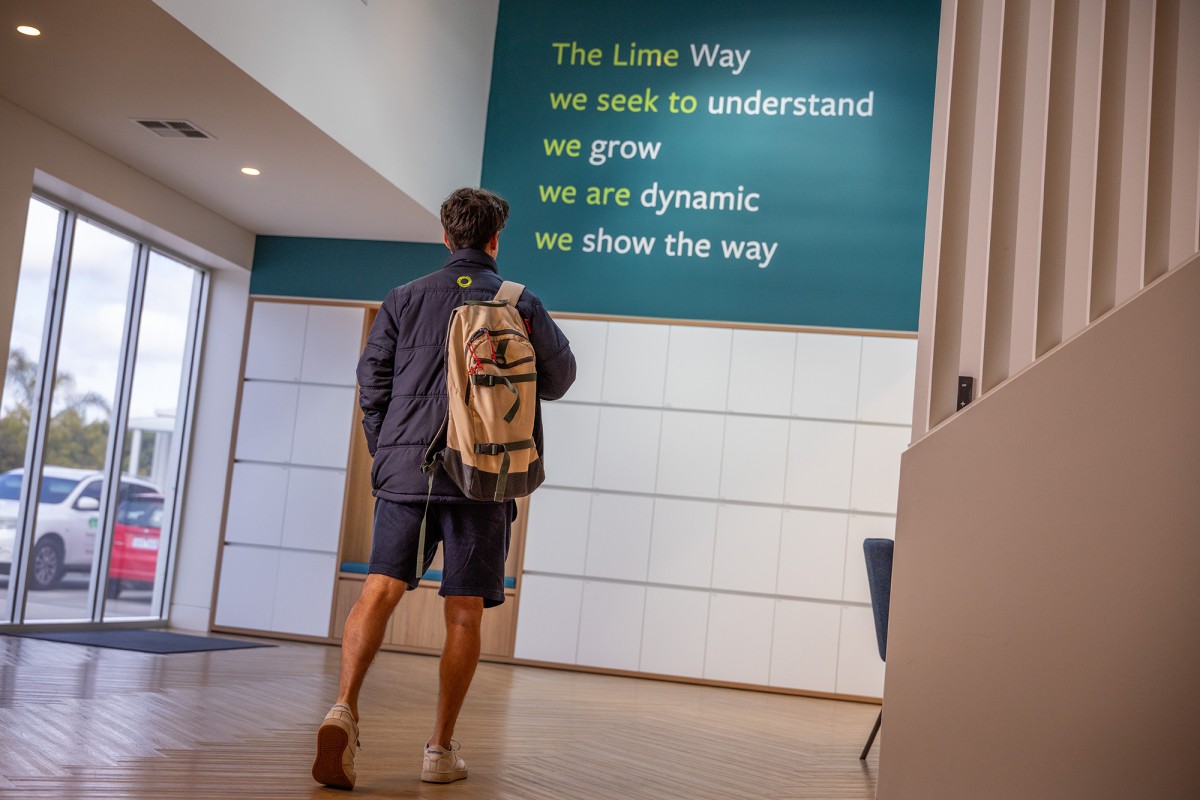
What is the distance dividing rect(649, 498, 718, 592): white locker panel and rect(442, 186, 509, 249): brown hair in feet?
13.1

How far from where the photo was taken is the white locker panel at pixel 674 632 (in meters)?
6.92

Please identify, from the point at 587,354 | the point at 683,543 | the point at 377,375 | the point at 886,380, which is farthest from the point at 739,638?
the point at 377,375

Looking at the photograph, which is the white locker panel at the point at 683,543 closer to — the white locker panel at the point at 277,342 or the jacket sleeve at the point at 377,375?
the white locker panel at the point at 277,342

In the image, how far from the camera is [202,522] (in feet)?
26.2

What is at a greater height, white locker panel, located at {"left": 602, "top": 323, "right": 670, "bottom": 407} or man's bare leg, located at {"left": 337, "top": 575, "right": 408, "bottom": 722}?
white locker panel, located at {"left": 602, "top": 323, "right": 670, "bottom": 407}

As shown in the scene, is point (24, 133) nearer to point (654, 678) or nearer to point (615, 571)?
point (615, 571)

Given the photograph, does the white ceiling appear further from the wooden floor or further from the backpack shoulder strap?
the wooden floor

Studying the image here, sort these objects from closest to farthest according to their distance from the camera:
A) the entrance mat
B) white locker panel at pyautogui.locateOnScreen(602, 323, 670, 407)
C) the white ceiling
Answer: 1. the white ceiling
2. the entrance mat
3. white locker panel at pyautogui.locateOnScreen(602, 323, 670, 407)

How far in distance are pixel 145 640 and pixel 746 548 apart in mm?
3682

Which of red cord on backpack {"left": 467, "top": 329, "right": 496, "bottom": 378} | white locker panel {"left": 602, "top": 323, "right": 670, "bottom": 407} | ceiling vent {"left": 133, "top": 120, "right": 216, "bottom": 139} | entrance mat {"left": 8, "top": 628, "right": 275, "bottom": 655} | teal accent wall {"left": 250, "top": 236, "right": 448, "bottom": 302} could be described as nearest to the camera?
red cord on backpack {"left": 467, "top": 329, "right": 496, "bottom": 378}

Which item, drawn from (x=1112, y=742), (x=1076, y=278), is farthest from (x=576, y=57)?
(x=1112, y=742)

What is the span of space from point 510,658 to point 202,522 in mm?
2578

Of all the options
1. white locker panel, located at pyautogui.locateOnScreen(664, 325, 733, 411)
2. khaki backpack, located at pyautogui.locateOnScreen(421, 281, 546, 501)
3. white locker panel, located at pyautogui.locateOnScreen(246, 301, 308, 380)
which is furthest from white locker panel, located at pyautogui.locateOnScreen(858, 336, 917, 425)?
khaki backpack, located at pyautogui.locateOnScreen(421, 281, 546, 501)

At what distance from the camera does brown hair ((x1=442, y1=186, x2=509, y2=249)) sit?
326cm
